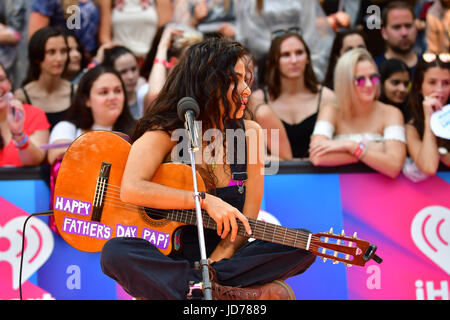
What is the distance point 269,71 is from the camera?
5.03m

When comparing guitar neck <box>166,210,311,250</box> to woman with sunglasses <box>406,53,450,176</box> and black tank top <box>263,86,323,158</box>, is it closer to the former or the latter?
woman with sunglasses <box>406,53,450,176</box>

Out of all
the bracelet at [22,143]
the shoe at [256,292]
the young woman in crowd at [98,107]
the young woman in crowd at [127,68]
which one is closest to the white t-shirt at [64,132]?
the young woman in crowd at [98,107]

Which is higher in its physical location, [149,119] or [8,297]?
[149,119]

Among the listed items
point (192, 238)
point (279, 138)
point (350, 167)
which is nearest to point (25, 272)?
point (192, 238)

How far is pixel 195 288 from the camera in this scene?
289 cm

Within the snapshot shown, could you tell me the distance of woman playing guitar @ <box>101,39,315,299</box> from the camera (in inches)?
114

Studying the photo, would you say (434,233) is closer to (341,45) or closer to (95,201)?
(341,45)

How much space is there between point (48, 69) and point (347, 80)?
244cm

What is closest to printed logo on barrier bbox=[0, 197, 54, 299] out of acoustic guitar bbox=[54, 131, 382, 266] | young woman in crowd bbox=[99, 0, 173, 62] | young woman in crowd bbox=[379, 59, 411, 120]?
acoustic guitar bbox=[54, 131, 382, 266]

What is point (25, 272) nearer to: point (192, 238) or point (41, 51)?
point (192, 238)

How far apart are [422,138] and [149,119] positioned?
2.10 meters

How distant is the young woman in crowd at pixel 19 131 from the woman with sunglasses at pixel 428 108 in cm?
265
